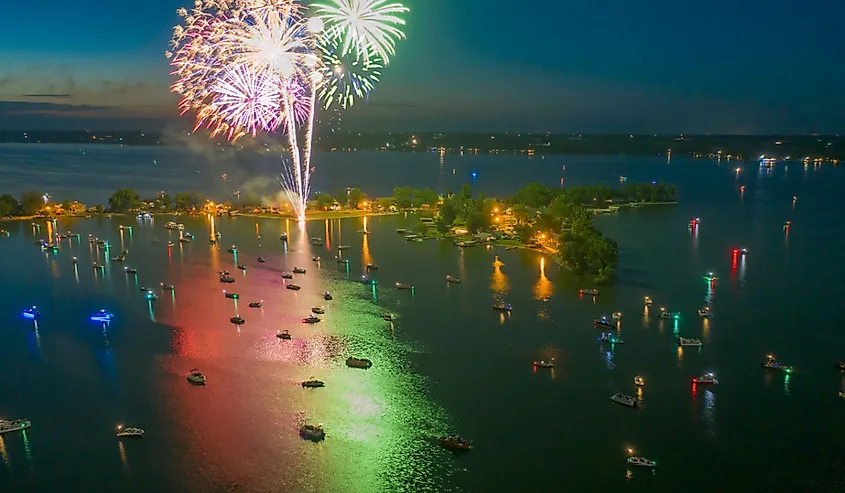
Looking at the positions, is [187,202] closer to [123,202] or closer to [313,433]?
[123,202]

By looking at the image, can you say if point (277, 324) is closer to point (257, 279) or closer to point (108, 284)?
point (257, 279)

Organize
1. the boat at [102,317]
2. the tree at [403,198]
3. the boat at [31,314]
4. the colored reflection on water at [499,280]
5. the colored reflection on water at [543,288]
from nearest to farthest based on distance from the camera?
the boat at [102,317], the boat at [31,314], the colored reflection on water at [543,288], the colored reflection on water at [499,280], the tree at [403,198]

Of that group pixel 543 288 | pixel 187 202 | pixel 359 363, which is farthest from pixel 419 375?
pixel 187 202

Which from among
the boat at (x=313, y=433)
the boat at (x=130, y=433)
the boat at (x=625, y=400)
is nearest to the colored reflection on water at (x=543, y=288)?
the boat at (x=625, y=400)

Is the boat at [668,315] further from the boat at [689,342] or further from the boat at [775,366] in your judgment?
the boat at [775,366]

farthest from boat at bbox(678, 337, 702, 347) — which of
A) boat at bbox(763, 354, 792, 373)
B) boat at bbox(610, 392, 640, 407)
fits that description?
boat at bbox(610, 392, 640, 407)

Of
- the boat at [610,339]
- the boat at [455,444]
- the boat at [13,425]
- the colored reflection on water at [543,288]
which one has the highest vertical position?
the colored reflection on water at [543,288]
